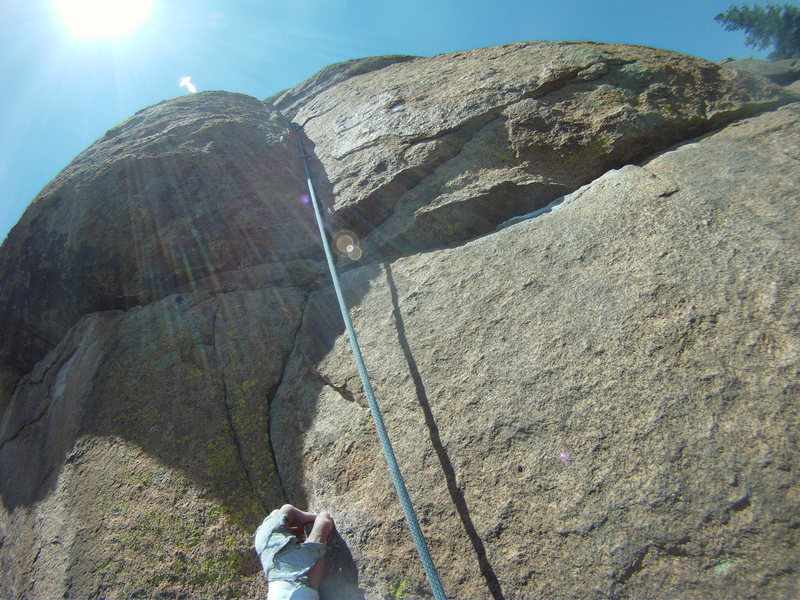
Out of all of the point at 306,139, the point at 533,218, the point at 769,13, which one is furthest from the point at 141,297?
the point at 769,13

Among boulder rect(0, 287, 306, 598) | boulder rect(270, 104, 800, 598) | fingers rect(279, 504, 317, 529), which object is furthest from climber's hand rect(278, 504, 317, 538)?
boulder rect(0, 287, 306, 598)

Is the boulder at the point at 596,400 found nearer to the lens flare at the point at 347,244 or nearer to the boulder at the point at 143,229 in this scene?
the lens flare at the point at 347,244

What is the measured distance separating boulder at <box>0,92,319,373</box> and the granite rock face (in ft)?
0.11

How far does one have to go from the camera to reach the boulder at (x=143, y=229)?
450 centimetres

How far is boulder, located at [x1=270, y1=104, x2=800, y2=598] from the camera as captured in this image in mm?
1947

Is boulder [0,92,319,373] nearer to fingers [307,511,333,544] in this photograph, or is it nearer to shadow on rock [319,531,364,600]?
fingers [307,511,333,544]

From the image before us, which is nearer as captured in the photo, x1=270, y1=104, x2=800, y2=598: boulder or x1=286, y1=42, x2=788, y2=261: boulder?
x1=270, y1=104, x2=800, y2=598: boulder

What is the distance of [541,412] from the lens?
2.50m

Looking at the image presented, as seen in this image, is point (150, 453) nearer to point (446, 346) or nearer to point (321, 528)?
point (321, 528)

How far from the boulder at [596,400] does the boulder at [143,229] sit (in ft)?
6.09

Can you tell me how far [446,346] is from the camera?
10.2ft

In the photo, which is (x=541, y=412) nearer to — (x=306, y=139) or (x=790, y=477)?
(x=790, y=477)

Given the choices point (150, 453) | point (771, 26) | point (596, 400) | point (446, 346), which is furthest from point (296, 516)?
point (771, 26)

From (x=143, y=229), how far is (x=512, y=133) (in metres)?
4.09
